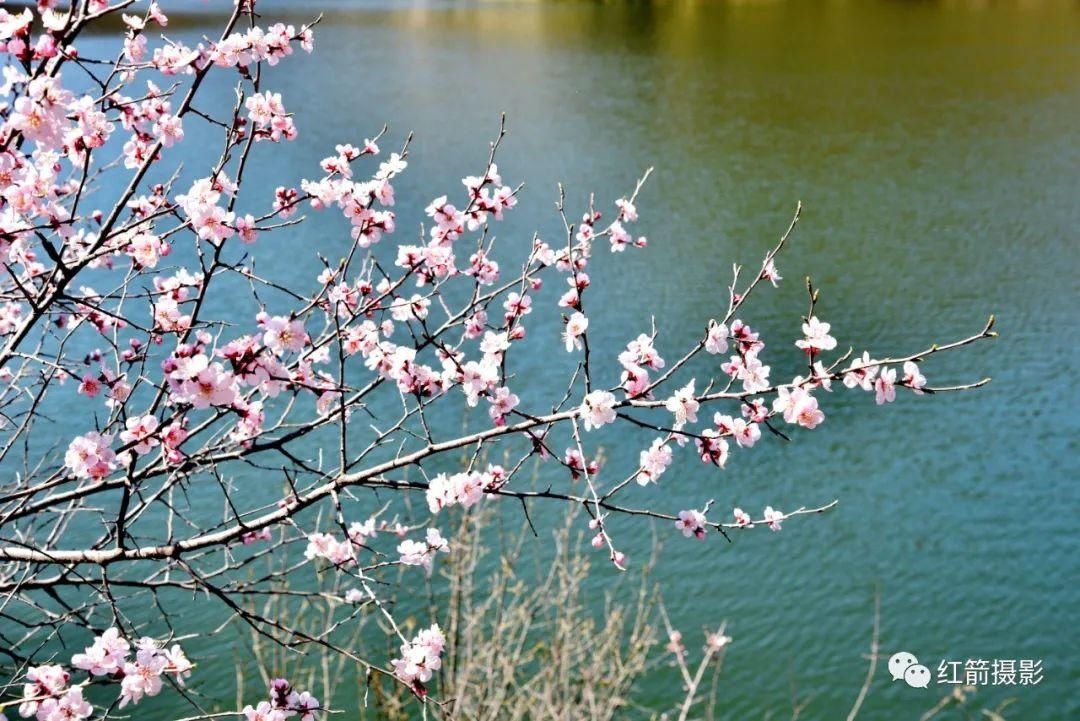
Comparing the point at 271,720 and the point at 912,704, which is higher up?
the point at 271,720

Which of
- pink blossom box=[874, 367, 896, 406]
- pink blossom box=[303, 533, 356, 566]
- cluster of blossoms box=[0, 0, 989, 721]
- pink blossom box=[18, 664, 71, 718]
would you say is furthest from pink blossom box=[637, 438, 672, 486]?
pink blossom box=[18, 664, 71, 718]

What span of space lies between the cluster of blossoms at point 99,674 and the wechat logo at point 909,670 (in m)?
4.15

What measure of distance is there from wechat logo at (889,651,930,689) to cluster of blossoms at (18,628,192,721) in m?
4.15

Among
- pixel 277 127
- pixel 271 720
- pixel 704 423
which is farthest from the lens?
pixel 704 423

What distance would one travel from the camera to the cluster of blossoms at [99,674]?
2.06 metres

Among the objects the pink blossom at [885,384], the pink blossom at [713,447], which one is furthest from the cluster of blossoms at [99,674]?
the pink blossom at [885,384]

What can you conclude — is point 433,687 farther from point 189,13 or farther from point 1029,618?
point 189,13

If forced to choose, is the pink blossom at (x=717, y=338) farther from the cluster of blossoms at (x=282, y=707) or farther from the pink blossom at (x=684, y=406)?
the cluster of blossoms at (x=282, y=707)

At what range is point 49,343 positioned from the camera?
8.27 metres

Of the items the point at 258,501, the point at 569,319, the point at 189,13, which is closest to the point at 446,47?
the point at 189,13

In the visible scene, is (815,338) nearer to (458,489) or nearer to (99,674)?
(458,489)

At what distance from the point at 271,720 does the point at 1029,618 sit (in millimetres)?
4843

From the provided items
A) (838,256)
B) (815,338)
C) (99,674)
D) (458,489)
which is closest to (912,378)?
(815,338)

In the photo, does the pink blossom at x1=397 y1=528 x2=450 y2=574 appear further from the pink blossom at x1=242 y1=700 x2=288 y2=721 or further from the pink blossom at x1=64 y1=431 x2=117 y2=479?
the pink blossom at x1=64 y1=431 x2=117 y2=479
